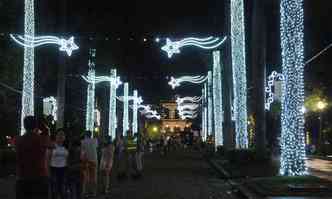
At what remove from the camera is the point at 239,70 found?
1246 inches

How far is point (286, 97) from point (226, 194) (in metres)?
3.41

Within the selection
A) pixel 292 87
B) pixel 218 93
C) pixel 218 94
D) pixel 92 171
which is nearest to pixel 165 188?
pixel 92 171

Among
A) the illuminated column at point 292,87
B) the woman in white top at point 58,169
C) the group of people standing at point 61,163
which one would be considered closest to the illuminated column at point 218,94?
the group of people standing at point 61,163

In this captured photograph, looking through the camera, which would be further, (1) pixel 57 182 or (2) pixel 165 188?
(2) pixel 165 188

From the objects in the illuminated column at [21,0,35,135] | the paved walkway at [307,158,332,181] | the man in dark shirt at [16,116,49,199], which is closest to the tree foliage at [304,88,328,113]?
the paved walkway at [307,158,332,181]

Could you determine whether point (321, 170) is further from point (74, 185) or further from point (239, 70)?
point (74, 185)

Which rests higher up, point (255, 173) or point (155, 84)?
point (155, 84)

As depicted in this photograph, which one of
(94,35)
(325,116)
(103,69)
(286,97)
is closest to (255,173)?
(286,97)

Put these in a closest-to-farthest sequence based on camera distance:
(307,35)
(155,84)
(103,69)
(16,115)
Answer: (103,69), (16,115), (307,35), (155,84)

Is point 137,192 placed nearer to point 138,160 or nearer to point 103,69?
point 138,160

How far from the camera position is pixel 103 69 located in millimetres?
38062

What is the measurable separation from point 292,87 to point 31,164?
43.0ft

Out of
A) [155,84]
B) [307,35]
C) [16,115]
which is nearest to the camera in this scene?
[16,115]

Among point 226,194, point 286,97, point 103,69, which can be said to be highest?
point 103,69
